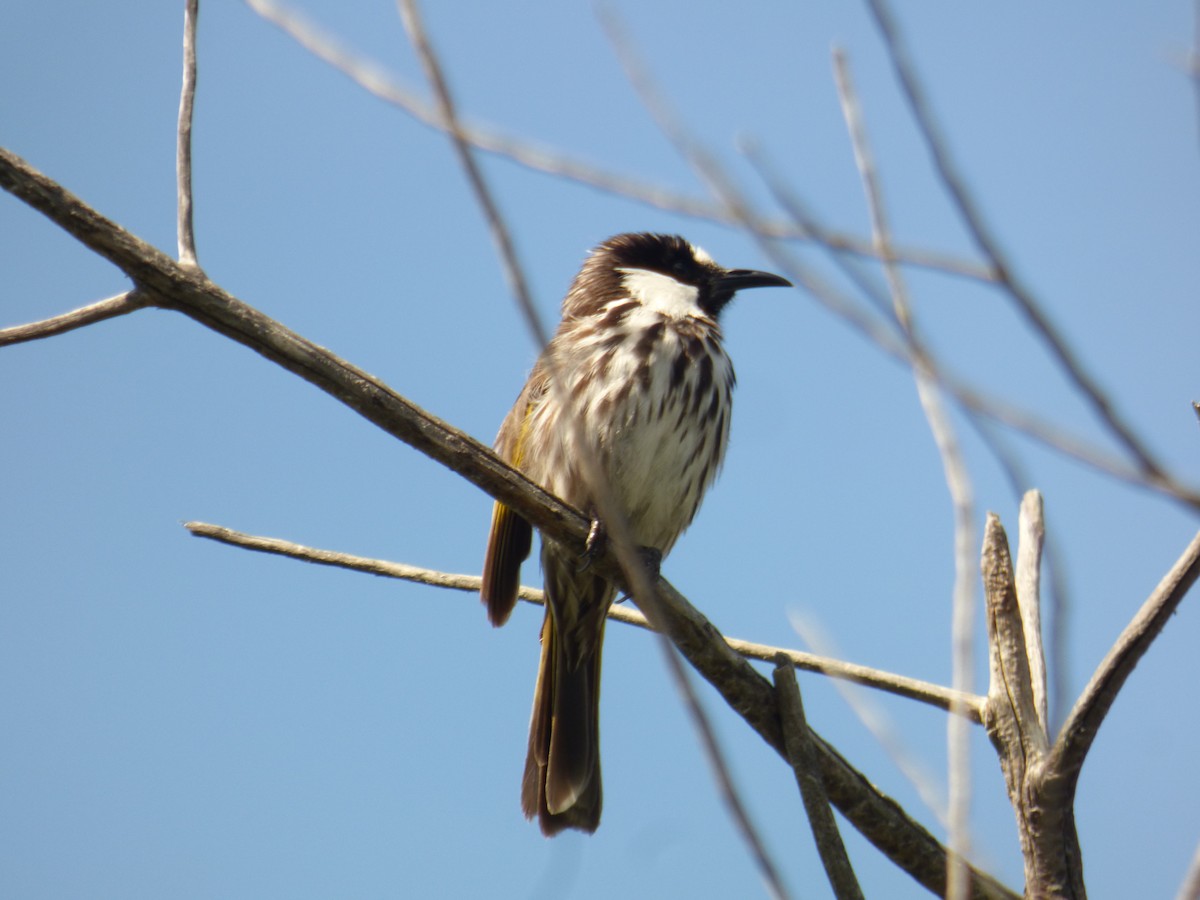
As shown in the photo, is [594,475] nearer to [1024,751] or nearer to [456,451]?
[456,451]

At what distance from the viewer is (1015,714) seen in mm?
2822

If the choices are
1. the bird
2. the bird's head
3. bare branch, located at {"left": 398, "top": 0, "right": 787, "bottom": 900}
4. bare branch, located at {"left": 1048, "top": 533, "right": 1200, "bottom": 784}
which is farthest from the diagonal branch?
the bird's head

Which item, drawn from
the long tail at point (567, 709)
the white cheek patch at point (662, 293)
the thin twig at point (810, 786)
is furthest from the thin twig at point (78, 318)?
the white cheek patch at point (662, 293)

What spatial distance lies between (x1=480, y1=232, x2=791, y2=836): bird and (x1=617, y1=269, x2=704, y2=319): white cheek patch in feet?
0.31

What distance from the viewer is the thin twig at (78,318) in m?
2.53

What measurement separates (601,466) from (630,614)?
0.51 metres

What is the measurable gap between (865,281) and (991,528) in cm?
159

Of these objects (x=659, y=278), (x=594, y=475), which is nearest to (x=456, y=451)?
(x=594, y=475)

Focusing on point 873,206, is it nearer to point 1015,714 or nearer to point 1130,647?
point 1130,647

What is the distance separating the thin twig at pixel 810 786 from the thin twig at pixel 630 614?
96mm

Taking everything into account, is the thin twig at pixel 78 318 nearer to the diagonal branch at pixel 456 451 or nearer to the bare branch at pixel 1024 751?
the diagonal branch at pixel 456 451

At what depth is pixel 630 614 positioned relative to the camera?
429 centimetres

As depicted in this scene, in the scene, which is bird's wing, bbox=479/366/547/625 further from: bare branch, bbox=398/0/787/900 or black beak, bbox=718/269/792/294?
bare branch, bbox=398/0/787/900

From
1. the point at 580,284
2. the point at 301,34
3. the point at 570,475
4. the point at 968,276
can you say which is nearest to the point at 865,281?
the point at 968,276
